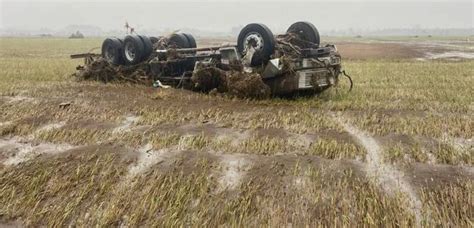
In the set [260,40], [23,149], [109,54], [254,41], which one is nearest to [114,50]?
[109,54]

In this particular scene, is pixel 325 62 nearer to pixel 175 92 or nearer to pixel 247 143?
pixel 175 92

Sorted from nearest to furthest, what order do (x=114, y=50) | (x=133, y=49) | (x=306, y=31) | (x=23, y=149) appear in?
1. (x=23, y=149)
2. (x=306, y=31)
3. (x=133, y=49)
4. (x=114, y=50)

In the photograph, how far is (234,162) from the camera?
236 inches

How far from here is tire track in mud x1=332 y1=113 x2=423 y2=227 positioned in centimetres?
494

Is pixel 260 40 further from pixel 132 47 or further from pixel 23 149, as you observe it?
pixel 23 149

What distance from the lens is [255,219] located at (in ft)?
15.9

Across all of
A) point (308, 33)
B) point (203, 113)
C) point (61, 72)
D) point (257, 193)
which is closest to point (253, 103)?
point (203, 113)

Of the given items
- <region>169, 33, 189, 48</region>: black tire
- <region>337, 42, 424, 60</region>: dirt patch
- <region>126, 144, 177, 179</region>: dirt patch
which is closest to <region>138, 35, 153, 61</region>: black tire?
<region>169, 33, 189, 48</region>: black tire

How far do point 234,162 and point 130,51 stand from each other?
6848 mm

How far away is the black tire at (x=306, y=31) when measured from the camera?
33.7 ft

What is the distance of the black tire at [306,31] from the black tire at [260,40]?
1252mm

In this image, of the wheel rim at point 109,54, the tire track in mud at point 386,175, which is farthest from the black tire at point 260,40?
the wheel rim at point 109,54

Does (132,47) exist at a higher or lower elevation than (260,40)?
lower

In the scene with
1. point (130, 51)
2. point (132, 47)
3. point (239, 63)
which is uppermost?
point (132, 47)
